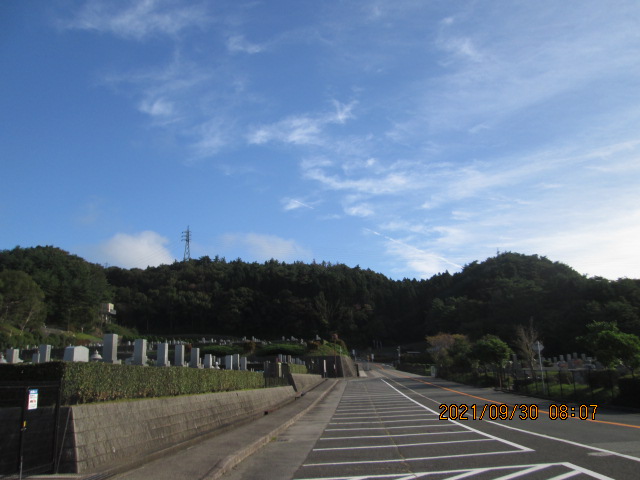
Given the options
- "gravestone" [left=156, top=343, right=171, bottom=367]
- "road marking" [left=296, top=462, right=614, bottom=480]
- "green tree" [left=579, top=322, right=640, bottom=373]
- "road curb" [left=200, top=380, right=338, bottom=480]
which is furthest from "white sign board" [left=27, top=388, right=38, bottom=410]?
"green tree" [left=579, top=322, right=640, bottom=373]

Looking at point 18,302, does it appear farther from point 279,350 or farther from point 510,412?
point 510,412

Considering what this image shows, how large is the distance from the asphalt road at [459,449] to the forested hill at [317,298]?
59.6m

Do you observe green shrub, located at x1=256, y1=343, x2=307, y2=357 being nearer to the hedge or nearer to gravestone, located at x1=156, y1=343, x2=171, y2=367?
gravestone, located at x1=156, y1=343, x2=171, y2=367

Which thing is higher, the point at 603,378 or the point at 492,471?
the point at 603,378

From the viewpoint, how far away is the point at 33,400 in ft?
21.2

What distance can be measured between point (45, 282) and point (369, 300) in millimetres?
87651

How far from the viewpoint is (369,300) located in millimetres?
143750

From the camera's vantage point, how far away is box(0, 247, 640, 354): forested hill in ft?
240

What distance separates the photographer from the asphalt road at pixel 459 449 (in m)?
7.75

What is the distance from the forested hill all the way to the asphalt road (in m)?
59.6

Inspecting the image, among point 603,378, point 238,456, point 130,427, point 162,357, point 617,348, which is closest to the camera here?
point 130,427

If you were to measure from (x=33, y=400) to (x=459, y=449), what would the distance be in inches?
309

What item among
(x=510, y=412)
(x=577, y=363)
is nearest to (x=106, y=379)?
(x=510, y=412)

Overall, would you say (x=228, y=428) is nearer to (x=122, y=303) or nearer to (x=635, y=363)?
(x=635, y=363)
